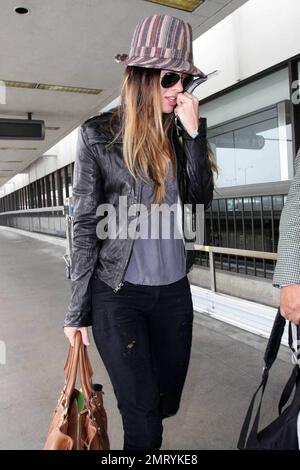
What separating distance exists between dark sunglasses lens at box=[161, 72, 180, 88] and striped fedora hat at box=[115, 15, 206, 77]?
0.02m

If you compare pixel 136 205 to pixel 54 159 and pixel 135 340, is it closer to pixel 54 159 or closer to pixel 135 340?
pixel 135 340

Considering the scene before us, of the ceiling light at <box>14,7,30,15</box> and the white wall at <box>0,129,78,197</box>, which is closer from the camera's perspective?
the ceiling light at <box>14,7,30,15</box>

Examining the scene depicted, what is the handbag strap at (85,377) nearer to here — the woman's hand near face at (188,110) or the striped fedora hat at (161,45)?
the woman's hand near face at (188,110)

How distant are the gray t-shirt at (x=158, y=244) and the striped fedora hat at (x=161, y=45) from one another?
1.00ft

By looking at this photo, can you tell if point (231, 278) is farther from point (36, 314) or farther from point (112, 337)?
point (112, 337)

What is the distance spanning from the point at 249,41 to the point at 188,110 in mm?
3140

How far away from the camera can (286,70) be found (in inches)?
145

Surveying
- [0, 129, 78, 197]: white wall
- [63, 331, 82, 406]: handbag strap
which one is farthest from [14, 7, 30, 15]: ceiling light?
[0, 129, 78, 197]: white wall

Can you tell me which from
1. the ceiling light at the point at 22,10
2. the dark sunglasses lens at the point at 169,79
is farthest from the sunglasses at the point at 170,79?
the ceiling light at the point at 22,10

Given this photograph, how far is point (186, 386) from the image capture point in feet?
8.31

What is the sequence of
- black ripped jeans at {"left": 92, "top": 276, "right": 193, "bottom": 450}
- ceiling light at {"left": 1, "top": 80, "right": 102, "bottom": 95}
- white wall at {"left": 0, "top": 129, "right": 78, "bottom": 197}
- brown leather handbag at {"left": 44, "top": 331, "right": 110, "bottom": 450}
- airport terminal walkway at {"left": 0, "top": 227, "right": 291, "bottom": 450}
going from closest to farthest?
1. brown leather handbag at {"left": 44, "top": 331, "right": 110, "bottom": 450}
2. black ripped jeans at {"left": 92, "top": 276, "right": 193, "bottom": 450}
3. airport terminal walkway at {"left": 0, "top": 227, "right": 291, "bottom": 450}
4. ceiling light at {"left": 1, "top": 80, "right": 102, "bottom": 95}
5. white wall at {"left": 0, "top": 129, "right": 78, "bottom": 197}

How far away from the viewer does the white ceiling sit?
141 inches

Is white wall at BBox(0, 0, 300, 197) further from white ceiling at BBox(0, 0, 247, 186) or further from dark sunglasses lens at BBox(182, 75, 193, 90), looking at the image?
dark sunglasses lens at BBox(182, 75, 193, 90)

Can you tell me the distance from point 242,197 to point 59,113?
4.26m
